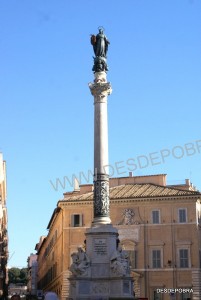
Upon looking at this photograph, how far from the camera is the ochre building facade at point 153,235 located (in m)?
45.6

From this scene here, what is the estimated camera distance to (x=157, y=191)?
49.6 m

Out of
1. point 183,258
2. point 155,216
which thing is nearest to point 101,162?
point 183,258

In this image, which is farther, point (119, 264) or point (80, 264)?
point (80, 264)

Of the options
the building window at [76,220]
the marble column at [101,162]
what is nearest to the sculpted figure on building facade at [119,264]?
the marble column at [101,162]

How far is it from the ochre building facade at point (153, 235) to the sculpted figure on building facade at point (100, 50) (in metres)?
20.5

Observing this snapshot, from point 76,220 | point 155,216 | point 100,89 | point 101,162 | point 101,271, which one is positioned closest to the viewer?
point 101,271

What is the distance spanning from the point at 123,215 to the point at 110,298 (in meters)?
23.5

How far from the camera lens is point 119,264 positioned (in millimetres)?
25984

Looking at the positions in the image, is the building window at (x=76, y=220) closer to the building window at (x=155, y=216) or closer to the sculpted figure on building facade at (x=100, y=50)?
the building window at (x=155, y=216)

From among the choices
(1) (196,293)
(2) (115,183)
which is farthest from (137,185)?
(1) (196,293)

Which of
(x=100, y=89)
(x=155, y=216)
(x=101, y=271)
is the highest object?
(x=100, y=89)

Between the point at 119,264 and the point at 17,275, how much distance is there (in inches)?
5970

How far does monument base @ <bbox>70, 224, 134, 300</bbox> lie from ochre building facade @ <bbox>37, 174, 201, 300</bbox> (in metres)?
19.5

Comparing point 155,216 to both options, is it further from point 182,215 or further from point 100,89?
point 100,89
